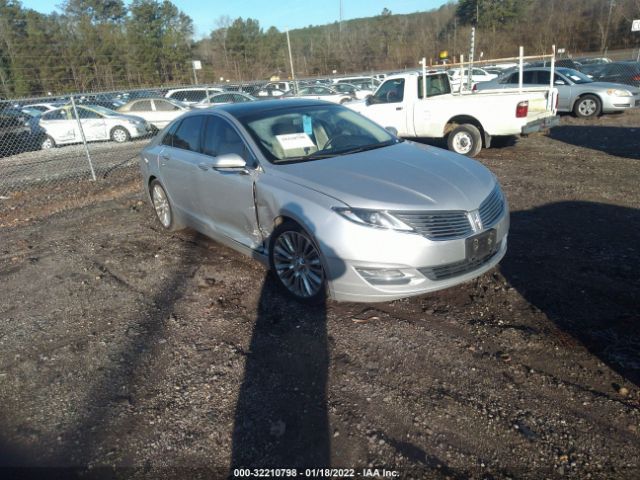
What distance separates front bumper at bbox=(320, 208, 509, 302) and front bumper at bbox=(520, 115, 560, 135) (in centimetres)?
637

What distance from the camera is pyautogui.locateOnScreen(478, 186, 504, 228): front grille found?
11.6 ft

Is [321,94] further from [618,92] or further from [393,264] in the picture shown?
[393,264]

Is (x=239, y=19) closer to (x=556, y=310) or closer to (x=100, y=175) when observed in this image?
(x=100, y=175)

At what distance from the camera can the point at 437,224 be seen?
130 inches

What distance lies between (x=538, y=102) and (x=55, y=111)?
48.6 ft

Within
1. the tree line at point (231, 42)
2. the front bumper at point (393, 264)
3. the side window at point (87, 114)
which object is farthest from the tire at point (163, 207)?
the tree line at point (231, 42)

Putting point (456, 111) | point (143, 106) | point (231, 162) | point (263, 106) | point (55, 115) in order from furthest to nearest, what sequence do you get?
1. point (143, 106)
2. point (55, 115)
3. point (456, 111)
4. point (263, 106)
5. point (231, 162)

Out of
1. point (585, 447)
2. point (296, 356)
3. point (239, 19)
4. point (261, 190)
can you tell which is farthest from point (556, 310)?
point (239, 19)

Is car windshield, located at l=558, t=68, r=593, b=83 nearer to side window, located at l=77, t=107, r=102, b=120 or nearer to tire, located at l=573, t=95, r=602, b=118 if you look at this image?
tire, located at l=573, t=95, r=602, b=118

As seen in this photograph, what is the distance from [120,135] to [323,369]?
49.6ft

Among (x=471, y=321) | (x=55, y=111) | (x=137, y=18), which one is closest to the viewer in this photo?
(x=471, y=321)

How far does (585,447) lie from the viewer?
235 cm

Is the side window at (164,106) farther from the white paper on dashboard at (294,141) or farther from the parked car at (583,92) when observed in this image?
the white paper on dashboard at (294,141)

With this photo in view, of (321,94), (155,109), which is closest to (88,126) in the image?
(155,109)
